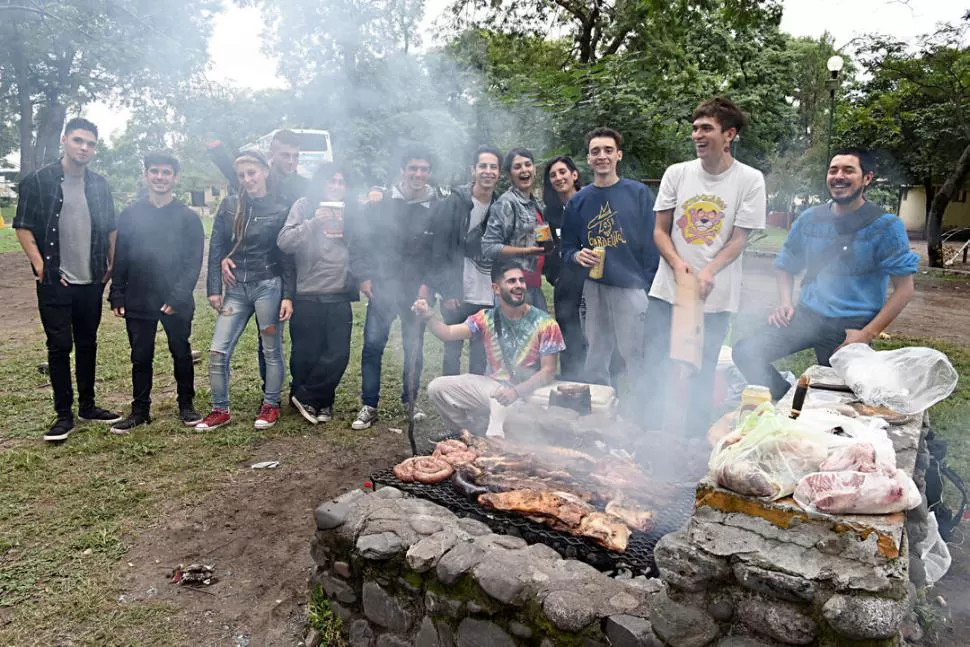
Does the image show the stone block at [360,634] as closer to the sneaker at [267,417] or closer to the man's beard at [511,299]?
the man's beard at [511,299]

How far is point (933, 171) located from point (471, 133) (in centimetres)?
2043

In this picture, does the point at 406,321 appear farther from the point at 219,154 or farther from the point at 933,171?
the point at 933,171

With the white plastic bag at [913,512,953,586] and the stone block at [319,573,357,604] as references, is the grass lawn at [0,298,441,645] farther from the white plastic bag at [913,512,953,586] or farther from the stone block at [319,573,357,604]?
the white plastic bag at [913,512,953,586]

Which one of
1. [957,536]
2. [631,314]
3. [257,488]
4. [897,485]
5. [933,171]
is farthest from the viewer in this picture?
[933,171]

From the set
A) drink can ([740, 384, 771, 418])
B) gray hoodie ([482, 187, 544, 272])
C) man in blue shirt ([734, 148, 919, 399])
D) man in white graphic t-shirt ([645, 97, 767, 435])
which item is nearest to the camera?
drink can ([740, 384, 771, 418])

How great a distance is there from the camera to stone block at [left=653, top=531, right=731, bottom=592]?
1960 mm

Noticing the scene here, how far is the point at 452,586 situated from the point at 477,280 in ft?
9.36

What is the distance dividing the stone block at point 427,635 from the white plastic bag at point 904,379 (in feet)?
7.41

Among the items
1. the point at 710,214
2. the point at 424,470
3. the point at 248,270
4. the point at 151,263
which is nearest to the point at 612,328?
the point at 710,214

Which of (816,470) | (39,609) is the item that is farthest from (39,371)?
(816,470)

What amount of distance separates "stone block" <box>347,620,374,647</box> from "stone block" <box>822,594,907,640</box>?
1841 millimetres

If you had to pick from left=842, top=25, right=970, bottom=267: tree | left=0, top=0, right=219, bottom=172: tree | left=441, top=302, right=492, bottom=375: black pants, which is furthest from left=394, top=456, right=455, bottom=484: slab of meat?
left=842, top=25, right=970, bottom=267: tree

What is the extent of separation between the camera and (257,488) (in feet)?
13.8

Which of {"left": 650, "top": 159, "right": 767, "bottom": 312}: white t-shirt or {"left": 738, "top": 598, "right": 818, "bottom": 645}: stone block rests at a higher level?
{"left": 650, "top": 159, "right": 767, "bottom": 312}: white t-shirt
